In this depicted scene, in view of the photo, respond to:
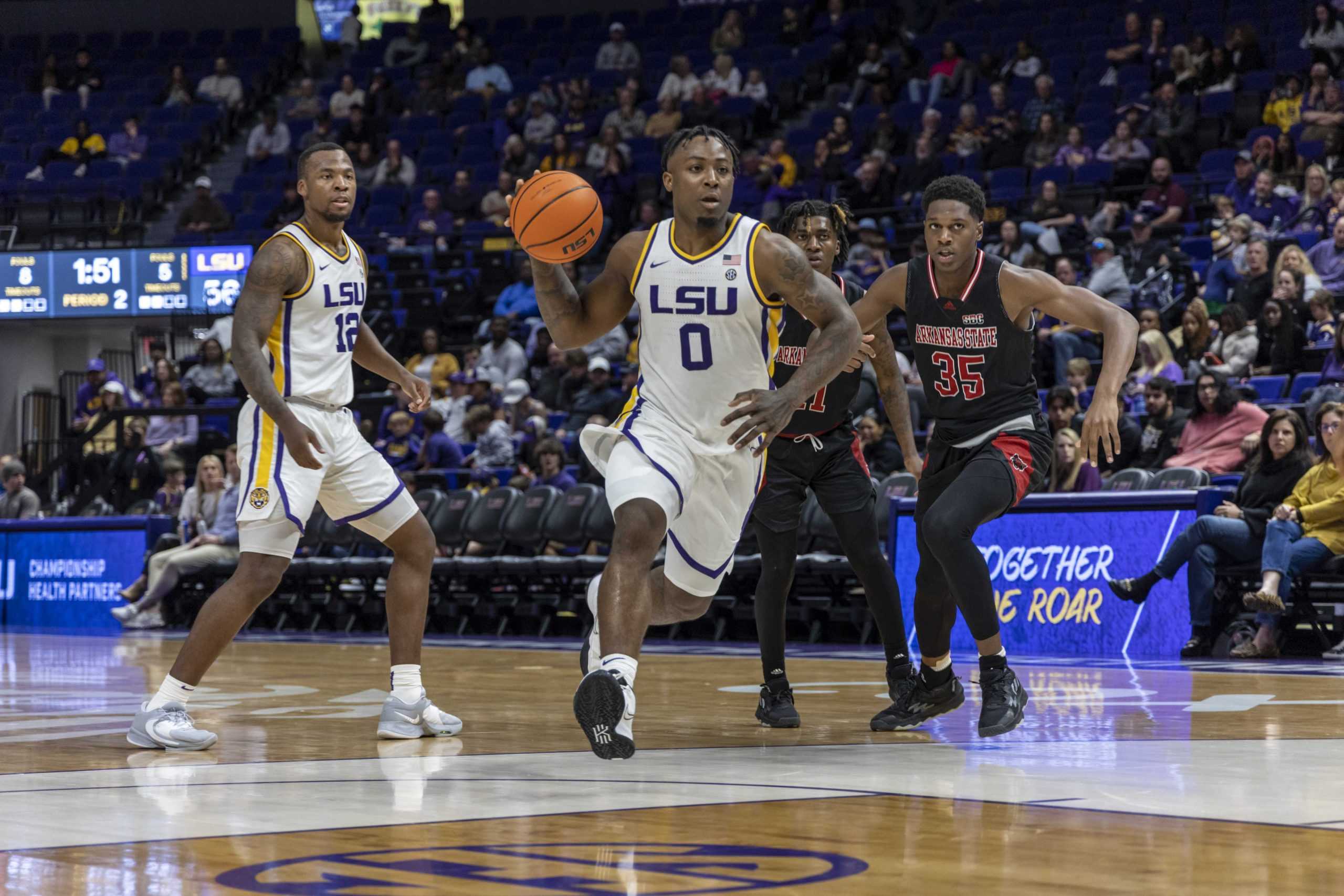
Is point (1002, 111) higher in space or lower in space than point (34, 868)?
higher

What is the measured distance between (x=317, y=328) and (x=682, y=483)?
4.94ft

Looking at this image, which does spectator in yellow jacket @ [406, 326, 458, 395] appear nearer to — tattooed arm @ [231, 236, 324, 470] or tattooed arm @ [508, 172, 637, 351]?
tattooed arm @ [231, 236, 324, 470]

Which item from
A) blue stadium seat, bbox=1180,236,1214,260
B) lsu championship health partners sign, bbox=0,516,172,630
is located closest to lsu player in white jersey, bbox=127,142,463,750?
lsu championship health partners sign, bbox=0,516,172,630

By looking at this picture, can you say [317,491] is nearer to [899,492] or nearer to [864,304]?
[864,304]

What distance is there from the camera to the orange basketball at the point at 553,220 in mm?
4945

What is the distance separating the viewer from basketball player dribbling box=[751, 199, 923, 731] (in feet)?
19.3

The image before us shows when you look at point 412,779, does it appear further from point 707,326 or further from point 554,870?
point 707,326

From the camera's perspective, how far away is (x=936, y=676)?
18.6ft

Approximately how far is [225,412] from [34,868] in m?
14.9

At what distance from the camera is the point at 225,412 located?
17391 mm

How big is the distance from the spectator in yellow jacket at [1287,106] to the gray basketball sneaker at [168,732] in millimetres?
13008

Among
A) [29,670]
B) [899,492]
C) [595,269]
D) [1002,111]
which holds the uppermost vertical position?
[1002,111]

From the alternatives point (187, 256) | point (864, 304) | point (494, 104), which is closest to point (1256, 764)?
point (864, 304)

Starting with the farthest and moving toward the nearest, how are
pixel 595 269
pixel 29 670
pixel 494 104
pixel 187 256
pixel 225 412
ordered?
pixel 494 104
pixel 187 256
pixel 595 269
pixel 225 412
pixel 29 670
